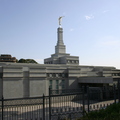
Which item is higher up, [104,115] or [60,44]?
[60,44]

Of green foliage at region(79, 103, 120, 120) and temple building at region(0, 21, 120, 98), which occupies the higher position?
temple building at region(0, 21, 120, 98)

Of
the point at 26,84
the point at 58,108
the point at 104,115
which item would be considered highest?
the point at 26,84

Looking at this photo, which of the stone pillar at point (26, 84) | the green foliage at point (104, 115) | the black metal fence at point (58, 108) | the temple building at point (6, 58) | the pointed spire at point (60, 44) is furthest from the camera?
the temple building at point (6, 58)

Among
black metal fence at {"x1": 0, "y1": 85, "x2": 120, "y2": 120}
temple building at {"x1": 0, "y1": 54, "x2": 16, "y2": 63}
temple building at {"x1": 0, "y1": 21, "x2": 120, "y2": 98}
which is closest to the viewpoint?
black metal fence at {"x1": 0, "y1": 85, "x2": 120, "y2": 120}

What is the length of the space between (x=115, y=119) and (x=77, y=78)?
22.3m

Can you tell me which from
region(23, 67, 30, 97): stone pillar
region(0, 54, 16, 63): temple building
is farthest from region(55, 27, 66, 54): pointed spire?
region(0, 54, 16, 63): temple building

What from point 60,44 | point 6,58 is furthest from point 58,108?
point 6,58

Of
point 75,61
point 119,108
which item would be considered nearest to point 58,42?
point 75,61

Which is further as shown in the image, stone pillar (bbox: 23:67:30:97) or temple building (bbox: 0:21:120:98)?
stone pillar (bbox: 23:67:30:97)

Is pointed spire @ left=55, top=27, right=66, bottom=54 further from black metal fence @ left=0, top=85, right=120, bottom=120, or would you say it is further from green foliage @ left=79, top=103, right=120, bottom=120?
green foliage @ left=79, top=103, right=120, bottom=120

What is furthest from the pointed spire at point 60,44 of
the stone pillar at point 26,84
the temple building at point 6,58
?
the temple building at point 6,58

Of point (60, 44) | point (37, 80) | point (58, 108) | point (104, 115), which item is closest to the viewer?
point (104, 115)

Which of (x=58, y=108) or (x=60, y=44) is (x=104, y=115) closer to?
(x=58, y=108)

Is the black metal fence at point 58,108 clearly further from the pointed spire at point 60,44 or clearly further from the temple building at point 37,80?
the pointed spire at point 60,44
